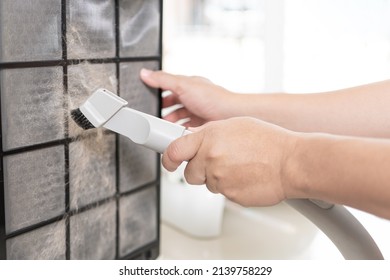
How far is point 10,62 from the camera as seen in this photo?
1.58ft

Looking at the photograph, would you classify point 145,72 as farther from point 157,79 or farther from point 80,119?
point 80,119

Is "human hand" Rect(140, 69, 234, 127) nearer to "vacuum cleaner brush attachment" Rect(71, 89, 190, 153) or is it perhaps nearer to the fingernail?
the fingernail

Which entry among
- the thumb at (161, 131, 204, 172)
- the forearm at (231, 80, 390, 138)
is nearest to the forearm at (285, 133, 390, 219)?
the thumb at (161, 131, 204, 172)

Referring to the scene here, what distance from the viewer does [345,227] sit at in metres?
0.56

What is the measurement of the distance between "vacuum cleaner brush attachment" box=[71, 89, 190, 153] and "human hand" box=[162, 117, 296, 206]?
0.02 meters

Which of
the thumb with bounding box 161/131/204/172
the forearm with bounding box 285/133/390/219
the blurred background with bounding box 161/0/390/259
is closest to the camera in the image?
the forearm with bounding box 285/133/390/219

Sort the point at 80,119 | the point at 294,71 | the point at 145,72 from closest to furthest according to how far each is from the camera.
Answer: the point at 80,119
the point at 145,72
the point at 294,71

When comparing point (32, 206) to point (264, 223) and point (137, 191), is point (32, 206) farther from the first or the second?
point (264, 223)

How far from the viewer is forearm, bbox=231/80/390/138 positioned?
2.22 ft

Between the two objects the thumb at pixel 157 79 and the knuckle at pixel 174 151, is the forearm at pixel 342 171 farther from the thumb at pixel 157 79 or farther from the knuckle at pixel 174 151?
the thumb at pixel 157 79

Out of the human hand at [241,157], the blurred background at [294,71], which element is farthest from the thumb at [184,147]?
the blurred background at [294,71]

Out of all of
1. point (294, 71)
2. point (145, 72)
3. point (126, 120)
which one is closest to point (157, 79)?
point (145, 72)

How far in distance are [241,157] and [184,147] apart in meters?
0.07

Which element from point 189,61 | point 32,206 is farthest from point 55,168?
point 189,61
